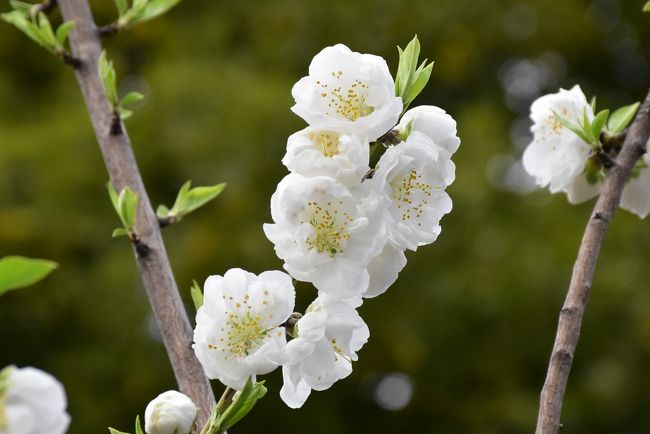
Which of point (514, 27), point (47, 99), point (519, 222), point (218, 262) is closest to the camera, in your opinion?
point (218, 262)

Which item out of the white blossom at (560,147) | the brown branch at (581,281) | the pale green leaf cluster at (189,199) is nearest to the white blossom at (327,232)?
the brown branch at (581,281)

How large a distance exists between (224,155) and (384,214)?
3.77 meters

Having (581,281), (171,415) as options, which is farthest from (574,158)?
(171,415)

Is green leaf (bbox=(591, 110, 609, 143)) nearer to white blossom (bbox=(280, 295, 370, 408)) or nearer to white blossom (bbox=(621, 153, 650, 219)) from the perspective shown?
white blossom (bbox=(621, 153, 650, 219))

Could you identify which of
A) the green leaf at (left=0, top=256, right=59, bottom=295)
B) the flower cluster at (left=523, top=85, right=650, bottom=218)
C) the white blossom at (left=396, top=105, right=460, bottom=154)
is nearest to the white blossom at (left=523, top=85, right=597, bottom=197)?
the flower cluster at (left=523, top=85, right=650, bottom=218)

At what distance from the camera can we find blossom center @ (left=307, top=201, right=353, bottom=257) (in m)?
0.86

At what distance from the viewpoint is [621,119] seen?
123cm

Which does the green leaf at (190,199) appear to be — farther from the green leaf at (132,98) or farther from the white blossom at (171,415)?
the white blossom at (171,415)

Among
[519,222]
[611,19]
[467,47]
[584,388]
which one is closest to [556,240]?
[519,222]

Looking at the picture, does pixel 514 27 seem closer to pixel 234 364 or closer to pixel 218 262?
pixel 218 262

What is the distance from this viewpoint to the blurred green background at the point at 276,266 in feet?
14.5

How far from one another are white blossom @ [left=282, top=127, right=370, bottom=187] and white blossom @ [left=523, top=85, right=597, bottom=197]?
0.44m

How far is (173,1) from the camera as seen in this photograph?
1377mm

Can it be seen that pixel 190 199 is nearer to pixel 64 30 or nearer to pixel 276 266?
pixel 64 30
